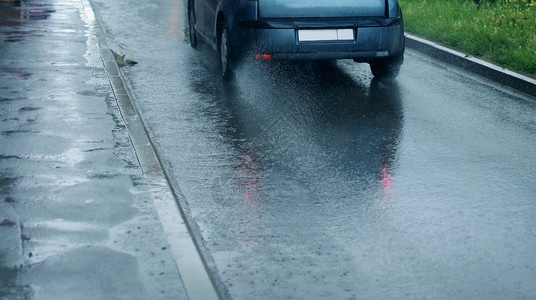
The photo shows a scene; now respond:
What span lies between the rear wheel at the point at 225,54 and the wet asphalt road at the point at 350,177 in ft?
0.69

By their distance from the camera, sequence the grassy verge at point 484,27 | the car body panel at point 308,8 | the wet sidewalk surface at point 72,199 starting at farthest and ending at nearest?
the grassy verge at point 484,27 → the car body panel at point 308,8 → the wet sidewalk surface at point 72,199

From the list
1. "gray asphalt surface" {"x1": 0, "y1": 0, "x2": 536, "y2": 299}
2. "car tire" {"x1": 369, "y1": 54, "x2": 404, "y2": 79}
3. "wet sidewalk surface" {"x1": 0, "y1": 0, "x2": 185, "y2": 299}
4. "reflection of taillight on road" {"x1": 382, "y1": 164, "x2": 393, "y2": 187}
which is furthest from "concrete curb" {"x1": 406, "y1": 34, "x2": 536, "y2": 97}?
"wet sidewalk surface" {"x1": 0, "y1": 0, "x2": 185, "y2": 299}

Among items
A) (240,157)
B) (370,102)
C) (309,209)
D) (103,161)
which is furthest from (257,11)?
(309,209)

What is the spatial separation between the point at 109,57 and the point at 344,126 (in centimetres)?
438

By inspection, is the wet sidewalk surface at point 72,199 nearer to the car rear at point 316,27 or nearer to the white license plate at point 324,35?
the car rear at point 316,27

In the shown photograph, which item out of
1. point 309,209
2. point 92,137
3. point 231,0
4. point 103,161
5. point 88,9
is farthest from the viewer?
point 88,9

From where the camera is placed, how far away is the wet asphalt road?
3.94 m

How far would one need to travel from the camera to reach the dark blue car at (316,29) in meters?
7.90

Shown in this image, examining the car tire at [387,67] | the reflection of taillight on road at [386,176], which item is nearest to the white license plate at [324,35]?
the car tire at [387,67]

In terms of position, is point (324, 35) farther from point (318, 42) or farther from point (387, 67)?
point (387, 67)

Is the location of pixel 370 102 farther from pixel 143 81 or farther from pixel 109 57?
pixel 109 57

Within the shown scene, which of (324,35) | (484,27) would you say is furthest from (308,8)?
(484,27)

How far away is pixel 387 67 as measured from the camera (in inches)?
351

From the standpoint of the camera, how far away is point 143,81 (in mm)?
8836
